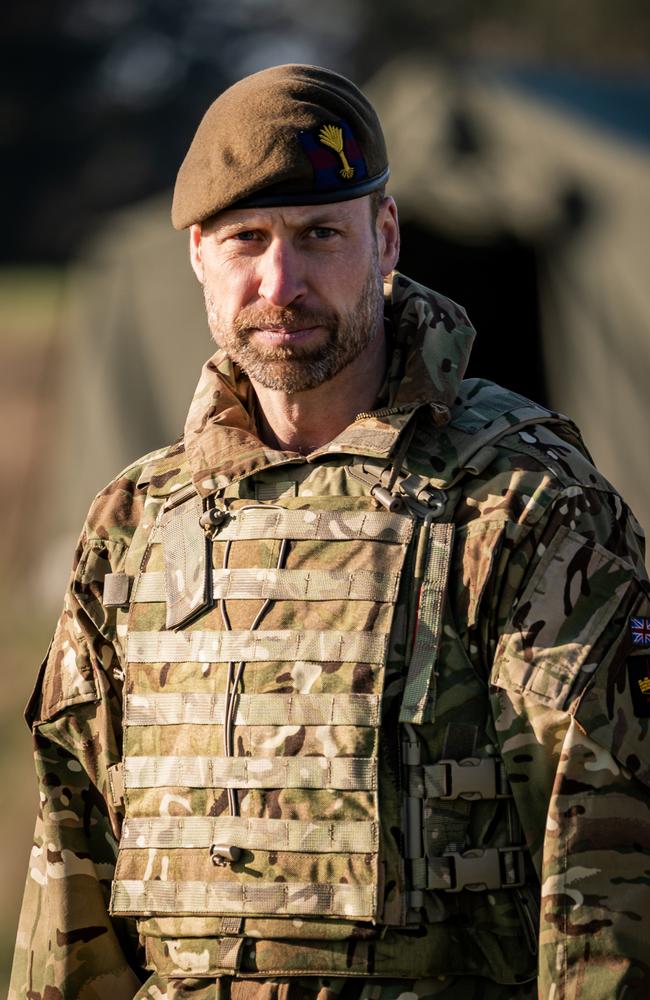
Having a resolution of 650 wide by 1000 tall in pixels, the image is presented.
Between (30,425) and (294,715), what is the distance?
50.8 ft

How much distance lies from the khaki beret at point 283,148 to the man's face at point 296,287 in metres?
0.03

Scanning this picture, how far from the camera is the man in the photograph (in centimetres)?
279

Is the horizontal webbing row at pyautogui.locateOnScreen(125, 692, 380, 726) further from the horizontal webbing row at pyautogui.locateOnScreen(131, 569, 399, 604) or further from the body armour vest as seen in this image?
the horizontal webbing row at pyautogui.locateOnScreen(131, 569, 399, 604)

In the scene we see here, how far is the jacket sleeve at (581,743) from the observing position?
2713 mm

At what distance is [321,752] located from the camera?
287 centimetres

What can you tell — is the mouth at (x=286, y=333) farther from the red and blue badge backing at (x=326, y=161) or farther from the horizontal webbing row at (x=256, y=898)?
the horizontal webbing row at (x=256, y=898)

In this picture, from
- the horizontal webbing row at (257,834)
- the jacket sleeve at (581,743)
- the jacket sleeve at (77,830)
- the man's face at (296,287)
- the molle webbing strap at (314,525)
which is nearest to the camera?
the jacket sleeve at (581,743)

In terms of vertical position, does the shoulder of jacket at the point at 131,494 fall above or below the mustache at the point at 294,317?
below

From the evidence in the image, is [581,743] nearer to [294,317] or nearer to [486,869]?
[486,869]

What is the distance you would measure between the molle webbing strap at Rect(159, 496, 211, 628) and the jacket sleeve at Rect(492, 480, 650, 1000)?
534 mm

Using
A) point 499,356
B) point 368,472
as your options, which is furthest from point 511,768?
point 499,356

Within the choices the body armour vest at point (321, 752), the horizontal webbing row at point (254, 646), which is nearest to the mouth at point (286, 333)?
the body armour vest at point (321, 752)

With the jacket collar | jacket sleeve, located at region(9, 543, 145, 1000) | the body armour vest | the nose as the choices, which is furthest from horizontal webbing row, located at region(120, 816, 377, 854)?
the nose

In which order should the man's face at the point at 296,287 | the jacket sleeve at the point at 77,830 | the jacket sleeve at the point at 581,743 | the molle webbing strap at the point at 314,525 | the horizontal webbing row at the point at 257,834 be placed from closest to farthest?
1. the jacket sleeve at the point at 581,743
2. the horizontal webbing row at the point at 257,834
3. the molle webbing strap at the point at 314,525
4. the man's face at the point at 296,287
5. the jacket sleeve at the point at 77,830
